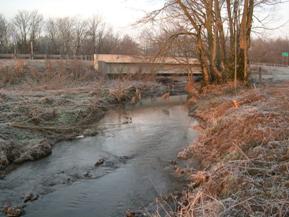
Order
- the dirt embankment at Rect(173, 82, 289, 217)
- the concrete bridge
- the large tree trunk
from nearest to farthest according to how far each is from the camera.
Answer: the dirt embankment at Rect(173, 82, 289, 217) < the large tree trunk < the concrete bridge

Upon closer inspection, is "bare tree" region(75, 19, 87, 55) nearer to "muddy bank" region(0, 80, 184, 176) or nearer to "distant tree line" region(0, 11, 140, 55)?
"distant tree line" region(0, 11, 140, 55)

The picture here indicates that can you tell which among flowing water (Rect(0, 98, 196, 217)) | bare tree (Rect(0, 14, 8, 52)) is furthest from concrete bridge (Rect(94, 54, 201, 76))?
bare tree (Rect(0, 14, 8, 52))

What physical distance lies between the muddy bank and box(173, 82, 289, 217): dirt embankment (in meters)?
5.37

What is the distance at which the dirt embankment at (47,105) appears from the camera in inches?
495

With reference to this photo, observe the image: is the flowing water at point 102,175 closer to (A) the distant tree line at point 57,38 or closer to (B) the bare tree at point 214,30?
(B) the bare tree at point 214,30

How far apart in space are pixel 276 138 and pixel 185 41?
66.0 ft

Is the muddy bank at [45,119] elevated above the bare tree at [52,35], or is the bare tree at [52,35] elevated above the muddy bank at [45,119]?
the bare tree at [52,35]

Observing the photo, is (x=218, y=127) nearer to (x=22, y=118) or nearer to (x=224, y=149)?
(x=224, y=149)

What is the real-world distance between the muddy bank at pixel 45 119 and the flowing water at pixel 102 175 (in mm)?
586

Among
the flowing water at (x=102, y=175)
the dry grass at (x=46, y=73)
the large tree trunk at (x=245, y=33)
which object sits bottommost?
the flowing water at (x=102, y=175)

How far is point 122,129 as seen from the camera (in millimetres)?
17062

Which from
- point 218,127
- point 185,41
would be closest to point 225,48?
point 185,41

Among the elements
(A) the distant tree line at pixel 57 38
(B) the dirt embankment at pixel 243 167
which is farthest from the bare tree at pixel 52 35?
(B) the dirt embankment at pixel 243 167

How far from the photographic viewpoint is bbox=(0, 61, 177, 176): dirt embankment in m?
12.6
